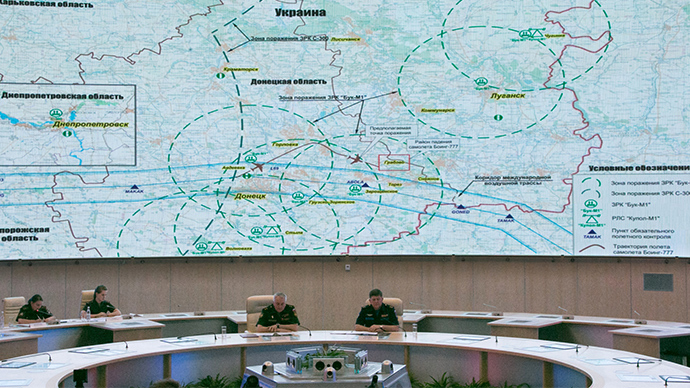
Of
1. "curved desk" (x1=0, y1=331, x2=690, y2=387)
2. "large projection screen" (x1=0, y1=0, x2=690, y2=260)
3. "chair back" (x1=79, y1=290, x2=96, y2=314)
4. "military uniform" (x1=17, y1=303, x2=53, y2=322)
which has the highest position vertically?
"large projection screen" (x1=0, y1=0, x2=690, y2=260)

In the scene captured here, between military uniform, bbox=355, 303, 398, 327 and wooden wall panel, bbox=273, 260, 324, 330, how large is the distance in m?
1.98

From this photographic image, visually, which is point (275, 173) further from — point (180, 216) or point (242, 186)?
point (180, 216)

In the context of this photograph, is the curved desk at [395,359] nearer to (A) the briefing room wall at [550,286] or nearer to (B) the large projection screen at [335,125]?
(B) the large projection screen at [335,125]

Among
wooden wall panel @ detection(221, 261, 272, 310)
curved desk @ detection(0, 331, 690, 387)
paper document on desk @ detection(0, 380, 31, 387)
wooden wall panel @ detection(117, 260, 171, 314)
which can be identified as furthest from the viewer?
wooden wall panel @ detection(221, 261, 272, 310)

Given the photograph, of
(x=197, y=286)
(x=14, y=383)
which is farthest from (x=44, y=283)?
(x=14, y=383)

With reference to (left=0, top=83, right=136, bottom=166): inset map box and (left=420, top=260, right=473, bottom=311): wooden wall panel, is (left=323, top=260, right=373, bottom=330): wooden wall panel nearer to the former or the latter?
(left=420, top=260, right=473, bottom=311): wooden wall panel

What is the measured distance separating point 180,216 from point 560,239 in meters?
4.44

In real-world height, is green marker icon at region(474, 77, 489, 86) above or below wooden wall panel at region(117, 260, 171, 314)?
above

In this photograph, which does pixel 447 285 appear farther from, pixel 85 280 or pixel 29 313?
pixel 29 313

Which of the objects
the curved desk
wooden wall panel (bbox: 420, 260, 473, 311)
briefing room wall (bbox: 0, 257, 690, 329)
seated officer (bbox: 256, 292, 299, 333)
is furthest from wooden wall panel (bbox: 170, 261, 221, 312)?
the curved desk

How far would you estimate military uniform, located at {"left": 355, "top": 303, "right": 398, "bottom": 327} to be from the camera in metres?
6.75

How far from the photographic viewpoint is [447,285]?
28.2 feet

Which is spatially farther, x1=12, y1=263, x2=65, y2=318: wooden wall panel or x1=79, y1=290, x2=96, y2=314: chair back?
x1=12, y1=263, x2=65, y2=318: wooden wall panel

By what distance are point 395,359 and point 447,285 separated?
270 cm
